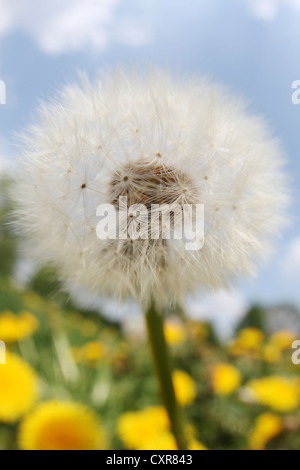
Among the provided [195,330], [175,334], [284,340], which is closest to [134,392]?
[175,334]

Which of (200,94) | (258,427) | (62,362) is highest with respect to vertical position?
(200,94)

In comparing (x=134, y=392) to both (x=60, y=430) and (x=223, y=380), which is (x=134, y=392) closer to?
(x=223, y=380)

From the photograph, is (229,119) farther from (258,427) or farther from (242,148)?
(258,427)

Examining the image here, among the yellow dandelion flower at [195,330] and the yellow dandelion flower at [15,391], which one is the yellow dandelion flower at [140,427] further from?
the yellow dandelion flower at [195,330]

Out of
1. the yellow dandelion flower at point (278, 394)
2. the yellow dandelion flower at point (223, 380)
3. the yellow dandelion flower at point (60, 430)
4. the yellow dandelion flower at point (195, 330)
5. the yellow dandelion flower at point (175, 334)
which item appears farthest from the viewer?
the yellow dandelion flower at point (195, 330)

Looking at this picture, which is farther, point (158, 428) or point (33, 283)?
point (33, 283)

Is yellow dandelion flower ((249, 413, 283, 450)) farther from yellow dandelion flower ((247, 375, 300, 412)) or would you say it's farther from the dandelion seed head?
the dandelion seed head

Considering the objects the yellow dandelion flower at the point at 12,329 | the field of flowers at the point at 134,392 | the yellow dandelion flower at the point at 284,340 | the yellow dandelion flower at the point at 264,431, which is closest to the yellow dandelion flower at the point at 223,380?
the field of flowers at the point at 134,392
